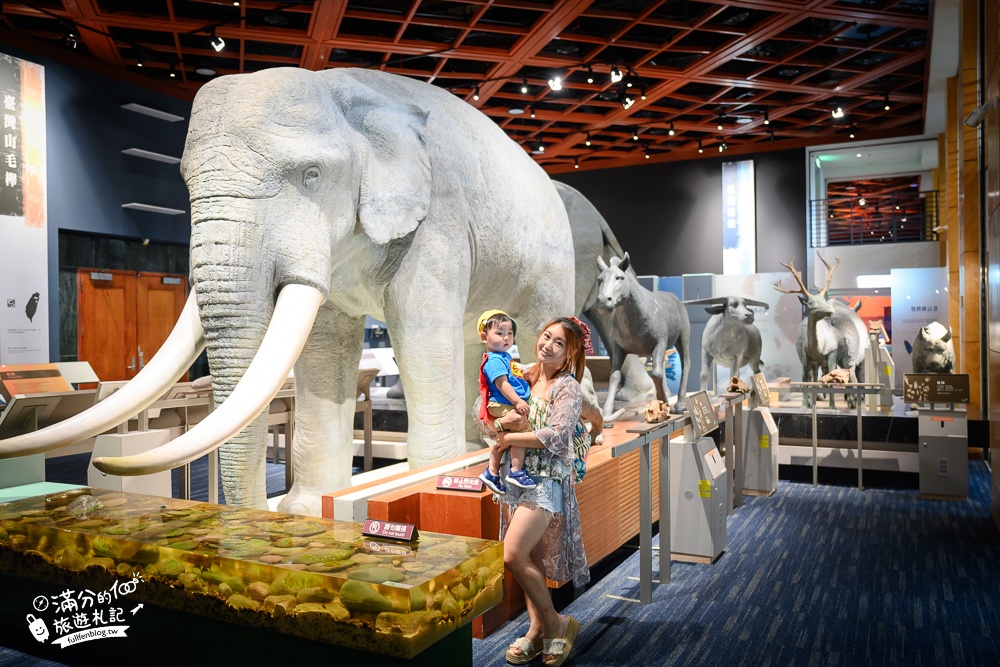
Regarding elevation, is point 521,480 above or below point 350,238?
below

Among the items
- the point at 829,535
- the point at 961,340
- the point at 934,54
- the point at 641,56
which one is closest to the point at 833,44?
the point at 934,54

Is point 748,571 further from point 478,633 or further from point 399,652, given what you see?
point 399,652

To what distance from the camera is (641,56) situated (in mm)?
9703

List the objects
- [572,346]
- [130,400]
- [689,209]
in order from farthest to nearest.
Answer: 1. [689,209]
2. [572,346]
3. [130,400]

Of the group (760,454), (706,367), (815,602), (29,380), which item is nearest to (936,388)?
(760,454)

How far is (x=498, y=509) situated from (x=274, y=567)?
4.30ft

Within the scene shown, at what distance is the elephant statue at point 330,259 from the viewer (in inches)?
103

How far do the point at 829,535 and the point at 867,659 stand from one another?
2054 millimetres

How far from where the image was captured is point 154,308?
10.4 meters

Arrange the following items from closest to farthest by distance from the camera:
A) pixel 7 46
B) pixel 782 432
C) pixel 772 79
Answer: pixel 782 432 → pixel 7 46 → pixel 772 79

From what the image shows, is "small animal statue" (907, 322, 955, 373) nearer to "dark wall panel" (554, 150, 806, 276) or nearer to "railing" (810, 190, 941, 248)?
"dark wall panel" (554, 150, 806, 276)

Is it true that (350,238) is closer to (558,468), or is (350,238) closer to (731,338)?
(558,468)

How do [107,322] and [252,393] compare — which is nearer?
[252,393]

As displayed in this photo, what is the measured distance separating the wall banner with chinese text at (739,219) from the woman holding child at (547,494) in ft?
37.4
